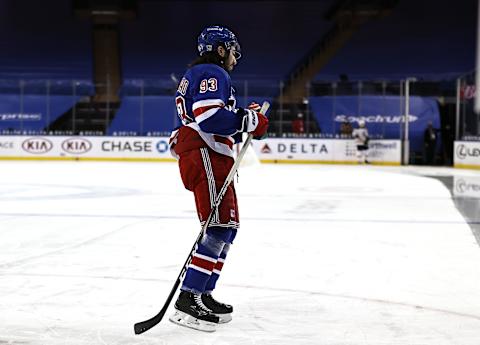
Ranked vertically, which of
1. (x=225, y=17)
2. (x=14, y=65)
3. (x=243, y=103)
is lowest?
(x=243, y=103)

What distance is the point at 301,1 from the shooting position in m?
28.9

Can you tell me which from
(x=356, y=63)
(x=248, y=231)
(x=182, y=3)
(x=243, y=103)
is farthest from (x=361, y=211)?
(x=182, y=3)

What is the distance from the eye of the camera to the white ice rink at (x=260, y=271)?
121 inches

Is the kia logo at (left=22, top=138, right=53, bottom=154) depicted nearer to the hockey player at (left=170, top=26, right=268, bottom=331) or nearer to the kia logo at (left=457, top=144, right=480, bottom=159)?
the kia logo at (left=457, top=144, right=480, bottom=159)

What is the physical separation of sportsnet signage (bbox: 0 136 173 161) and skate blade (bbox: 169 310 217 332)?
1802 cm

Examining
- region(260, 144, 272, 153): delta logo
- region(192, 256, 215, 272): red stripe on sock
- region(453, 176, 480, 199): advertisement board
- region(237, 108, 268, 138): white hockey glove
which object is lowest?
region(453, 176, 480, 199): advertisement board

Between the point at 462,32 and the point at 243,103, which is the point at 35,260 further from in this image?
the point at 462,32

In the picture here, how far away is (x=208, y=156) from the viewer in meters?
3.25

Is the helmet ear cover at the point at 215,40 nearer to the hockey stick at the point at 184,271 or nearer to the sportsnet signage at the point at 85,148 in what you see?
the hockey stick at the point at 184,271

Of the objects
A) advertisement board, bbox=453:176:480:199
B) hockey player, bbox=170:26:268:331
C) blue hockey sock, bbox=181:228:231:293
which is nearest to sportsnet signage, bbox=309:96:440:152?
advertisement board, bbox=453:176:480:199

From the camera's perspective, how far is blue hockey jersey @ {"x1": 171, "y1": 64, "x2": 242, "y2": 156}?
3092mm

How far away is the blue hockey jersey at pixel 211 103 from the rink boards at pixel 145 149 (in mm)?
17626

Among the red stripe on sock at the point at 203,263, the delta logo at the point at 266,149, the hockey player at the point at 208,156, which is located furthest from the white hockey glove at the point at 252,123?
the delta logo at the point at 266,149

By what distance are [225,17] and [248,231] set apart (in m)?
23.9
